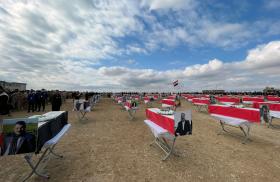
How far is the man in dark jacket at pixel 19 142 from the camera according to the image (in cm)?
296

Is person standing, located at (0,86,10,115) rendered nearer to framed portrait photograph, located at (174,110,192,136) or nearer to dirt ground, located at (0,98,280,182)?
dirt ground, located at (0,98,280,182)

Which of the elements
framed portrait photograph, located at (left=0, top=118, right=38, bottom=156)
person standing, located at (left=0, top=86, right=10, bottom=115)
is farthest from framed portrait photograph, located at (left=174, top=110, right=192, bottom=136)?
person standing, located at (left=0, top=86, right=10, bottom=115)

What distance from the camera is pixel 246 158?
4828 millimetres

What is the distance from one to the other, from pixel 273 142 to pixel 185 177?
4653mm

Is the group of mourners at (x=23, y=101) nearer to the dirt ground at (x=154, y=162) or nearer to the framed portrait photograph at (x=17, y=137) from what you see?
the dirt ground at (x=154, y=162)

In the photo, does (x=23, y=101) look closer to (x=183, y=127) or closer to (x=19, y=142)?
(x=19, y=142)

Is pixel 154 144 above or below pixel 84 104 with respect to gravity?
below

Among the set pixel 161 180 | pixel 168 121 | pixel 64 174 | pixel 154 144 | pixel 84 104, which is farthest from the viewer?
pixel 84 104

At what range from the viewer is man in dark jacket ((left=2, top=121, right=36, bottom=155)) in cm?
296

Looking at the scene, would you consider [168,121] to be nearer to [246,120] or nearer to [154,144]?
[154,144]

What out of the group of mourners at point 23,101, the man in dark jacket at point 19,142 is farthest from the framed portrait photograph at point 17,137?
the group of mourners at point 23,101

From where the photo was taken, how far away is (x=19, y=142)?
9.92 ft

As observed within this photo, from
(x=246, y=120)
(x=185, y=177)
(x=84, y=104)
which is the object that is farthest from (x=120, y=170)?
(x=84, y=104)

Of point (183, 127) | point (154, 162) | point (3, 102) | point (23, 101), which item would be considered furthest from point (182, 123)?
point (23, 101)
